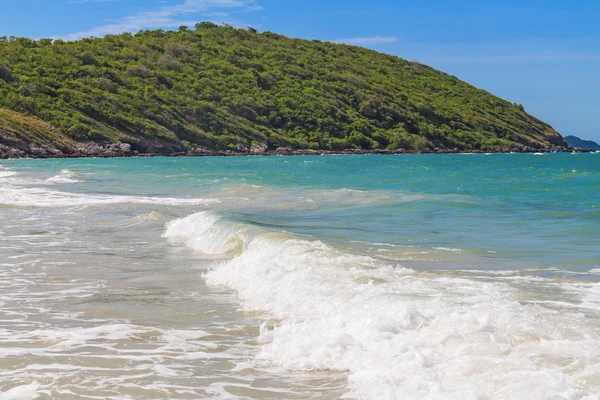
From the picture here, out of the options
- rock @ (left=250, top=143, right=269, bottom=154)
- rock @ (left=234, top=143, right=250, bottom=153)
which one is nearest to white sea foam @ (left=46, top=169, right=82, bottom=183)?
rock @ (left=234, top=143, right=250, bottom=153)

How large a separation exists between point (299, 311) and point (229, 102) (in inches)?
4132

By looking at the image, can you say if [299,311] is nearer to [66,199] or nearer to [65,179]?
[66,199]

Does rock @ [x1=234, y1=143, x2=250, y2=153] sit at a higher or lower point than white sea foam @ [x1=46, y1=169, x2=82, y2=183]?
higher

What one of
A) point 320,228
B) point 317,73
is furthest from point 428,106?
→ point 320,228

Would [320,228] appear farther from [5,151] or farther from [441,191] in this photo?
[5,151]

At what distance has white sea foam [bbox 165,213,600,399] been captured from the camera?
5266 millimetres

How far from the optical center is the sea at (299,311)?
5566 millimetres

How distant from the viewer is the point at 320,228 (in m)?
16.5

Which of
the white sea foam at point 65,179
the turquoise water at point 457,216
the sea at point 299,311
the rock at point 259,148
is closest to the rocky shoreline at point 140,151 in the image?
the rock at point 259,148

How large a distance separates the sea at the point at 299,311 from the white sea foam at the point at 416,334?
20 millimetres

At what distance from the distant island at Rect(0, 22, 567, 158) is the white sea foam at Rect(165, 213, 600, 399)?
7367 cm

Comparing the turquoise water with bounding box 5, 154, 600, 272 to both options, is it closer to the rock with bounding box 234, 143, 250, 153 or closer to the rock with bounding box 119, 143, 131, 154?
the rock with bounding box 119, 143, 131, 154

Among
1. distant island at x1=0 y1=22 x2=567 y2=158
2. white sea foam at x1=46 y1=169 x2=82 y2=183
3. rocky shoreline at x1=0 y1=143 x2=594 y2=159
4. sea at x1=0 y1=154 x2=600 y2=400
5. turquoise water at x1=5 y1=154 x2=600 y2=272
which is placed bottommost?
sea at x1=0 y1=154 x2=600 y2=400

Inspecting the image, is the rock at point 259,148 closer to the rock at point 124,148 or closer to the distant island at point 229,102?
the distant island at point 229,102
